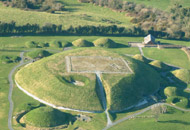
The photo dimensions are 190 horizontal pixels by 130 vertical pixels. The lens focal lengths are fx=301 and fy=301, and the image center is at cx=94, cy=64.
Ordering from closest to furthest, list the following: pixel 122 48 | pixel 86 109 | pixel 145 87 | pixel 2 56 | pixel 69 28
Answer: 1. pixel 86 109
2. pixel 145 87
3. pixel 2 56
4. pixel 122 48
5. pixel 69 28

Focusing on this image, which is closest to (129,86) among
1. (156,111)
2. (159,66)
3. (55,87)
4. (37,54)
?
(156,111)

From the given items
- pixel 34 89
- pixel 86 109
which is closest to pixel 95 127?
pixel 86 109

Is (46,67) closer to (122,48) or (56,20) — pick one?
(122,48)

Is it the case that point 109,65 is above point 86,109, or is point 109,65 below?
above

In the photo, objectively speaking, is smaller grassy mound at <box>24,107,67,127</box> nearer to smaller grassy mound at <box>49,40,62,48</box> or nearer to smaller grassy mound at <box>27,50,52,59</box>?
smaller grassy mound at <box>27,50,52,59</box>

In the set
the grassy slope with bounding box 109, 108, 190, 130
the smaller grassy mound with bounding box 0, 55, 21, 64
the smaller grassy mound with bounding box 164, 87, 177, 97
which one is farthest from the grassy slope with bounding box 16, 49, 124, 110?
the smaller grassy mound with bounding box 164, 87, 177, 97

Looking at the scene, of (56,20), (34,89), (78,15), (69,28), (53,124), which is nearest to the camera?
(53,124)

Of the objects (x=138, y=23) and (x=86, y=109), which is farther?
(x=138, y=23)
